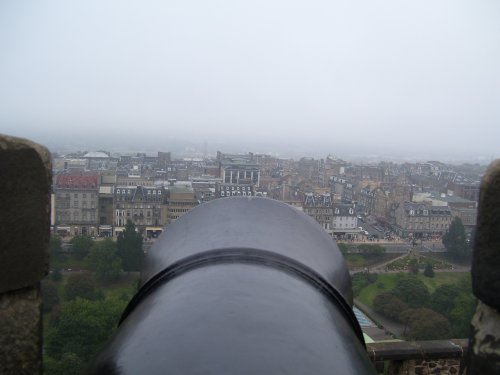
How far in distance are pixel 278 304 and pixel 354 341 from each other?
0.60 feet

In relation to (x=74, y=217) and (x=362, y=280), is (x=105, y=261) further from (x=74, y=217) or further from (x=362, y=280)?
(x=74, y=217)

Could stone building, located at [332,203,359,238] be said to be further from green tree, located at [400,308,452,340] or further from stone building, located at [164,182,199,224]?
green tree, located at [400,308,452,340]

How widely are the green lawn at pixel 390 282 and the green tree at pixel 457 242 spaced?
3.65 m

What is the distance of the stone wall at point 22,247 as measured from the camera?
3.83 ft

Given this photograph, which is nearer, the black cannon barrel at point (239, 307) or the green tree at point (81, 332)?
the black cannon barrel at point (239, 307)

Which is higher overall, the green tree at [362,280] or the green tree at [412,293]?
the green tree at [412,293]

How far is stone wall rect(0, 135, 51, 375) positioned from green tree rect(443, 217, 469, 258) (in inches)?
1199

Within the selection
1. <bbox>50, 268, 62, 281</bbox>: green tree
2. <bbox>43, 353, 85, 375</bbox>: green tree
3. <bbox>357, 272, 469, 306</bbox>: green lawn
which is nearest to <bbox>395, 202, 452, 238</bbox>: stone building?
<bbox>357, 272, 469, 306</bbox>: green lawn

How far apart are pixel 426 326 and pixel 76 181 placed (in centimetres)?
2834

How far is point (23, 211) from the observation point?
119cm

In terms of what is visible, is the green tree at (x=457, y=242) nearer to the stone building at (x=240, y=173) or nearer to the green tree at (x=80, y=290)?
the green tree at (x=80, y=290)

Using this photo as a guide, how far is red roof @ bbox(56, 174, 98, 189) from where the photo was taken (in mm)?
36469

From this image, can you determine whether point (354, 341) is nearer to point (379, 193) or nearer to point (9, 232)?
point (9, 232)

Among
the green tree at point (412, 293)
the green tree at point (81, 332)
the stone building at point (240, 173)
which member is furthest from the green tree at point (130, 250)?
the stone building at point (240, 173)
